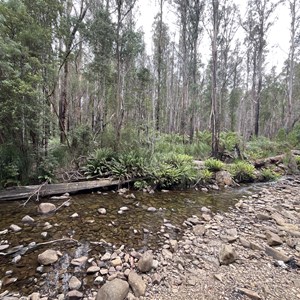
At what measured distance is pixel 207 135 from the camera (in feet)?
42.7

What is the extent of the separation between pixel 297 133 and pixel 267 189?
8869 mm

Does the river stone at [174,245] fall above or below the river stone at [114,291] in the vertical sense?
below

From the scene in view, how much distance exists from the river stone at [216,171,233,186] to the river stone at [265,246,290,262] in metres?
4.59

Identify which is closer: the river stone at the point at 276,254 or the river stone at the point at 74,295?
the river stone at the point at 74,295

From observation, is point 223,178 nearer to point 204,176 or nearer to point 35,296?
point 204,176

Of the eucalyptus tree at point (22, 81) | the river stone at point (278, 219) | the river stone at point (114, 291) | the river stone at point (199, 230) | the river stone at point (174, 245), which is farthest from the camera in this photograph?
the eucalyptus tree at point (22, 81)

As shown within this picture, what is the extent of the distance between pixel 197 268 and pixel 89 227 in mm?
2214

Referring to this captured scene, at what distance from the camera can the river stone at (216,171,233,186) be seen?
746cm

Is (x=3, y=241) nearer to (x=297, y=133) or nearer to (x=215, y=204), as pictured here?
(x=215, y=204)

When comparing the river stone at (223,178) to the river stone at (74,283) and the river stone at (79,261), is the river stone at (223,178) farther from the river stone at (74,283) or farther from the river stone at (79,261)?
the river stone at (74,283)

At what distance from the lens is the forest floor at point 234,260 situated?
2.20 meters

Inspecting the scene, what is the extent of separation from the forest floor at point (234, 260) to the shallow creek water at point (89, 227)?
497 mm

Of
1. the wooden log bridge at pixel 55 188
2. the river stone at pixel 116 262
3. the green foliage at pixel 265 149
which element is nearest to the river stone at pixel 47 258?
the river stone at pixel 116 262

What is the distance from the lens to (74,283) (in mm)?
2293
